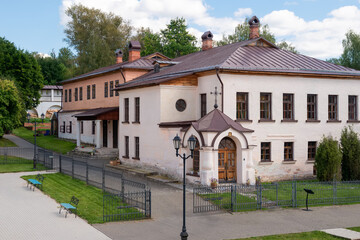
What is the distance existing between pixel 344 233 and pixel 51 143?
37349 mm

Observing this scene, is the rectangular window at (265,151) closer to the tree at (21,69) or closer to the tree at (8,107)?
the tree at (8,107)

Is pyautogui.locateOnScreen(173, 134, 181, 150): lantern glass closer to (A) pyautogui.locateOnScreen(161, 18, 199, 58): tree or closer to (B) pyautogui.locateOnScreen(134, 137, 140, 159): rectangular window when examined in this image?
(B) pyautogui.locateOnScreen(134, 137, 140, 159): rectangular window

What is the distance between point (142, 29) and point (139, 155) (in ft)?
130

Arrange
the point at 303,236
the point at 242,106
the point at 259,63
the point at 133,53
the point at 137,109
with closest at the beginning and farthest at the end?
the point at 303,236 → the point at 242,106 → the point at 259,63 → the point at 137,109 → the point at 133,53

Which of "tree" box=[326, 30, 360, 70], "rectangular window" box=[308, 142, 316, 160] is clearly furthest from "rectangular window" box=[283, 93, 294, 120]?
"tree" box=[326, 30, 360, 70]

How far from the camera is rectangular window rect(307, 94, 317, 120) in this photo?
87.6 feet

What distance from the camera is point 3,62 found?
46.7m

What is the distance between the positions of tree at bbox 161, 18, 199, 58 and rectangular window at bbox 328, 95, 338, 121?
28.6 m

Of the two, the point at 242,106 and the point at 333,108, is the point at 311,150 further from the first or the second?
the point at 242,106

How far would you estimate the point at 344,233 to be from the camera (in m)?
13.7

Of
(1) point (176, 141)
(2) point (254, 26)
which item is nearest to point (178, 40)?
(2) point (254, 26)

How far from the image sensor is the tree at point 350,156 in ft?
80.1

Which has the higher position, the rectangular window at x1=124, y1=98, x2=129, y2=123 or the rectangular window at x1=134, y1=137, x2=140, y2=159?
the rectangular window at x1=124, y1=98, x2=129, y2=123

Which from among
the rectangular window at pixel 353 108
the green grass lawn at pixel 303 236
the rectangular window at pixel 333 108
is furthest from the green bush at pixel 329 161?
the green grass lawn at pixel 303 236
